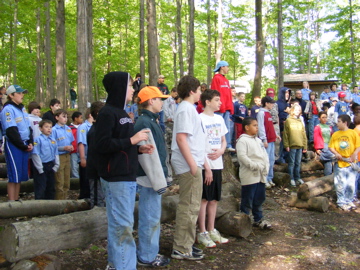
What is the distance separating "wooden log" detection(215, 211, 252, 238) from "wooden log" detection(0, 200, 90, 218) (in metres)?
2.22

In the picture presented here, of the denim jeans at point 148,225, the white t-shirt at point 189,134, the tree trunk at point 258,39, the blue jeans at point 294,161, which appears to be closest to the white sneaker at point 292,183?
the blue jeans at point 294,161

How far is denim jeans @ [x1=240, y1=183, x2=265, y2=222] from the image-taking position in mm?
6039

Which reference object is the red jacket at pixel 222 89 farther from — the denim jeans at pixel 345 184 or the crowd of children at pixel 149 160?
the denim jeans at pixel 345 184

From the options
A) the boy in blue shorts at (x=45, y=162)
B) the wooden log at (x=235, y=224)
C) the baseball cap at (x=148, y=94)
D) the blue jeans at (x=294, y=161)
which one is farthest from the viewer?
the blue jeans at (x=294, y=161)

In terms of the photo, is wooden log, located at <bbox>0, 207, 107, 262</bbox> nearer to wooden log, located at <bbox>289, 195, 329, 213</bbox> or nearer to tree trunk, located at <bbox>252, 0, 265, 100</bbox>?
wooden log, located at <bbox>289, 195, 329, 213</bbox>

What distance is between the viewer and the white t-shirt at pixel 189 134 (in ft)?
14.8

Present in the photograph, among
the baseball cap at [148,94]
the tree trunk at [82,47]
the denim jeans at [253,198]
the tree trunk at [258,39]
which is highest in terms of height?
the tree trunk at [258,39]

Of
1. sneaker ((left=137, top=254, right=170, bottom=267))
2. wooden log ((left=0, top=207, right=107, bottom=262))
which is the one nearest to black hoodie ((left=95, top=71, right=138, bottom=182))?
wooden log ((left=0, top=207, right=107, bottom=262))

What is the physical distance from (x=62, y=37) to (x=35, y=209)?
1127 cm

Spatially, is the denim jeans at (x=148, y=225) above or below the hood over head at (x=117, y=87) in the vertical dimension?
below

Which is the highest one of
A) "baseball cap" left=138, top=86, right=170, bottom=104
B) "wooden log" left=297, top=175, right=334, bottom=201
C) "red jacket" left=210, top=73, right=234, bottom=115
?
"red jacket" left=210, top=73, right=234, bottom=115

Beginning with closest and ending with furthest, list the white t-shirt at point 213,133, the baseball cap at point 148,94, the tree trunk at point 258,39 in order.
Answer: the baseball cap at point 148,94, the white t-shirt at point 213,133, the tree trunk at point 258,39

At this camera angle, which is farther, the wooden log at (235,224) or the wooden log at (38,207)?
the wooden log at (235,224)

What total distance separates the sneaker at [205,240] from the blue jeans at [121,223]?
162 cm
